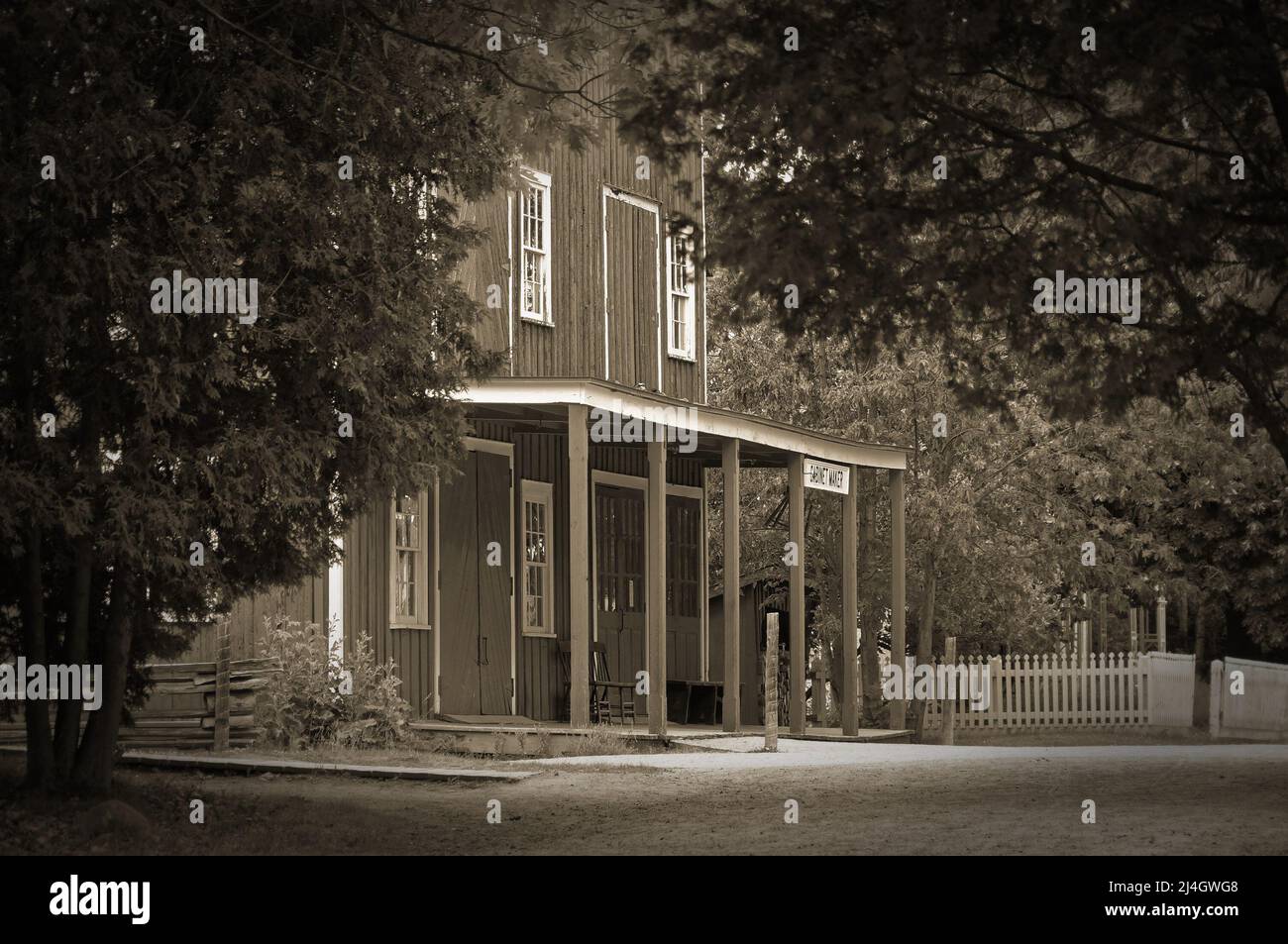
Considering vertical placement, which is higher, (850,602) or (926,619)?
(850,602)

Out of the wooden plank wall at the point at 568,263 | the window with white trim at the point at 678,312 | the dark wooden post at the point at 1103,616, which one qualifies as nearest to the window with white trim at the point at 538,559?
the wooden plank wall at the point at 568,263

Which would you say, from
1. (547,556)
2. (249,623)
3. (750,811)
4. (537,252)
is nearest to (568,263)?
(537,252)

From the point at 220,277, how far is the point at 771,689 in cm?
1019

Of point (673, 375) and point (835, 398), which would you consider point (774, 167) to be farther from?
point (835, 398)

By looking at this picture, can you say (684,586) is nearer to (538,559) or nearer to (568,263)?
(538,559)

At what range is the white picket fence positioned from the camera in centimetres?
3119

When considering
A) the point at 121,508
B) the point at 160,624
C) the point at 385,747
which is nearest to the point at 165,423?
the point at 121,508

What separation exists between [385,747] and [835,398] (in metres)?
12.8

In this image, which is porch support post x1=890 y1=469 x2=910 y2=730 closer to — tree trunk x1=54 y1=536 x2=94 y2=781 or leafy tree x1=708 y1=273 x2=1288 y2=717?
leafy tree x1=708 y1=273 x2=1288 y2=717

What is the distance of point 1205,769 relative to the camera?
1688cm

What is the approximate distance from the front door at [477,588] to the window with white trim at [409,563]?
0.27m

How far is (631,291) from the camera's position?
79.8 feet

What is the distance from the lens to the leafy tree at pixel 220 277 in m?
10.7

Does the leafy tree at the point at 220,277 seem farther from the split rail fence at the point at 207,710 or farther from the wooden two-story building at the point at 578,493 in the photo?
the wooden two-story building at the point at 578,493
